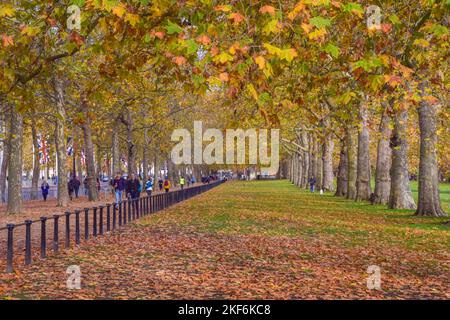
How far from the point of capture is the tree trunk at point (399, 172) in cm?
3238

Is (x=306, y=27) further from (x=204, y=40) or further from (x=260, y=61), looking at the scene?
(x=204, y=40)

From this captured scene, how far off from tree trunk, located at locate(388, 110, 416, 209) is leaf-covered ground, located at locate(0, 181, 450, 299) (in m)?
8.82

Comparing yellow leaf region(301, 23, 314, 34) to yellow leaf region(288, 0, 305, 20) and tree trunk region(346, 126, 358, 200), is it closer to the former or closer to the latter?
yellow leaf region(288, 0, 305, 20)

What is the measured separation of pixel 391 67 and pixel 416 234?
11.0 metres

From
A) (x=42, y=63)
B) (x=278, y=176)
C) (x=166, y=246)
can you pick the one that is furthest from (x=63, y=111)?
(x=278, y=176)

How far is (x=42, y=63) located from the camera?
12.5 meters

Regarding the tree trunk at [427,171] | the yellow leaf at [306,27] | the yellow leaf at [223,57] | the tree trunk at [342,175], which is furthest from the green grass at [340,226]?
the tree trunk at [342,175]

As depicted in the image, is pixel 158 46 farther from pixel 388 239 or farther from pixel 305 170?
pixel 305 170

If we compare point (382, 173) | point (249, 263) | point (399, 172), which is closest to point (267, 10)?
point (249, 263)

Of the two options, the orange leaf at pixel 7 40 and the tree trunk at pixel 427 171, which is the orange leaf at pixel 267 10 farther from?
the tree trunk at pixel 427 171

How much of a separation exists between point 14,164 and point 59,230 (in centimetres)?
894

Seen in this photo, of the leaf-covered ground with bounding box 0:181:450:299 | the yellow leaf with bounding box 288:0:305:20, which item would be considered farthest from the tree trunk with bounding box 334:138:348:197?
the yellow leaf with bounding box 288:0:305:20

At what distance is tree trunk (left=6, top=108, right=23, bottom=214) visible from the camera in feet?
99.5
